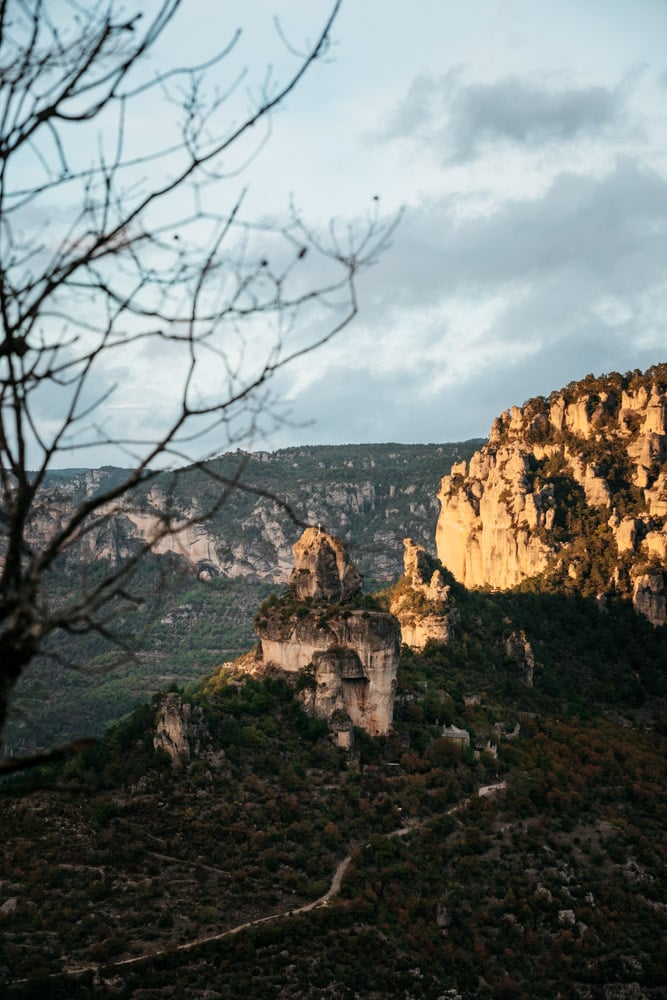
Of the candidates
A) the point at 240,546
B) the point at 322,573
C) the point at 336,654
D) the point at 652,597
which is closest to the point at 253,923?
the point at 336,654

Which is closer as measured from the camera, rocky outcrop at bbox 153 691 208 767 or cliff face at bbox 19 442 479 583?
rocky outcrop at bbox 153 691 208 767

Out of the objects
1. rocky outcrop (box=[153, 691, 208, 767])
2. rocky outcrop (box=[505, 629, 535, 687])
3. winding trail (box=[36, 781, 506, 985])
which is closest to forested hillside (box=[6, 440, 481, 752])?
rocky outcrop (box=[505, 629, 535, 687])

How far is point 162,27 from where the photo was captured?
5.55 meters

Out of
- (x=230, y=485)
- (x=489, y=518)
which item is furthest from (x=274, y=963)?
(x=489, y=518)

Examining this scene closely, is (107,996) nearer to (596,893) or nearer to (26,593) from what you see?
(596,893)

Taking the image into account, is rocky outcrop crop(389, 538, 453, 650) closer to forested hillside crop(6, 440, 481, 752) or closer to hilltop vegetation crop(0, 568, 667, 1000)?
hilltop vegetation crop(0, 568, 667, 1000)

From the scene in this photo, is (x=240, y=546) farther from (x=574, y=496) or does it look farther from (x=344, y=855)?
(x=344, y=855)

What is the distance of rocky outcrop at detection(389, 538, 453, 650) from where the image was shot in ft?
197

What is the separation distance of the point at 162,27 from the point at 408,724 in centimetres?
4288

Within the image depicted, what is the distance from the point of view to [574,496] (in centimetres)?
7744

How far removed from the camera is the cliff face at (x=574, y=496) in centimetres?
7006

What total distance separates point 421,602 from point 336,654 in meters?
20.2

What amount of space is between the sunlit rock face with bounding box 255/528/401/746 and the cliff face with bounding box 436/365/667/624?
30442mm

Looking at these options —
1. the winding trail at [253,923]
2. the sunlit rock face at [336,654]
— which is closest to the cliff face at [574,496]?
the sunlit rock face at [336,654]
